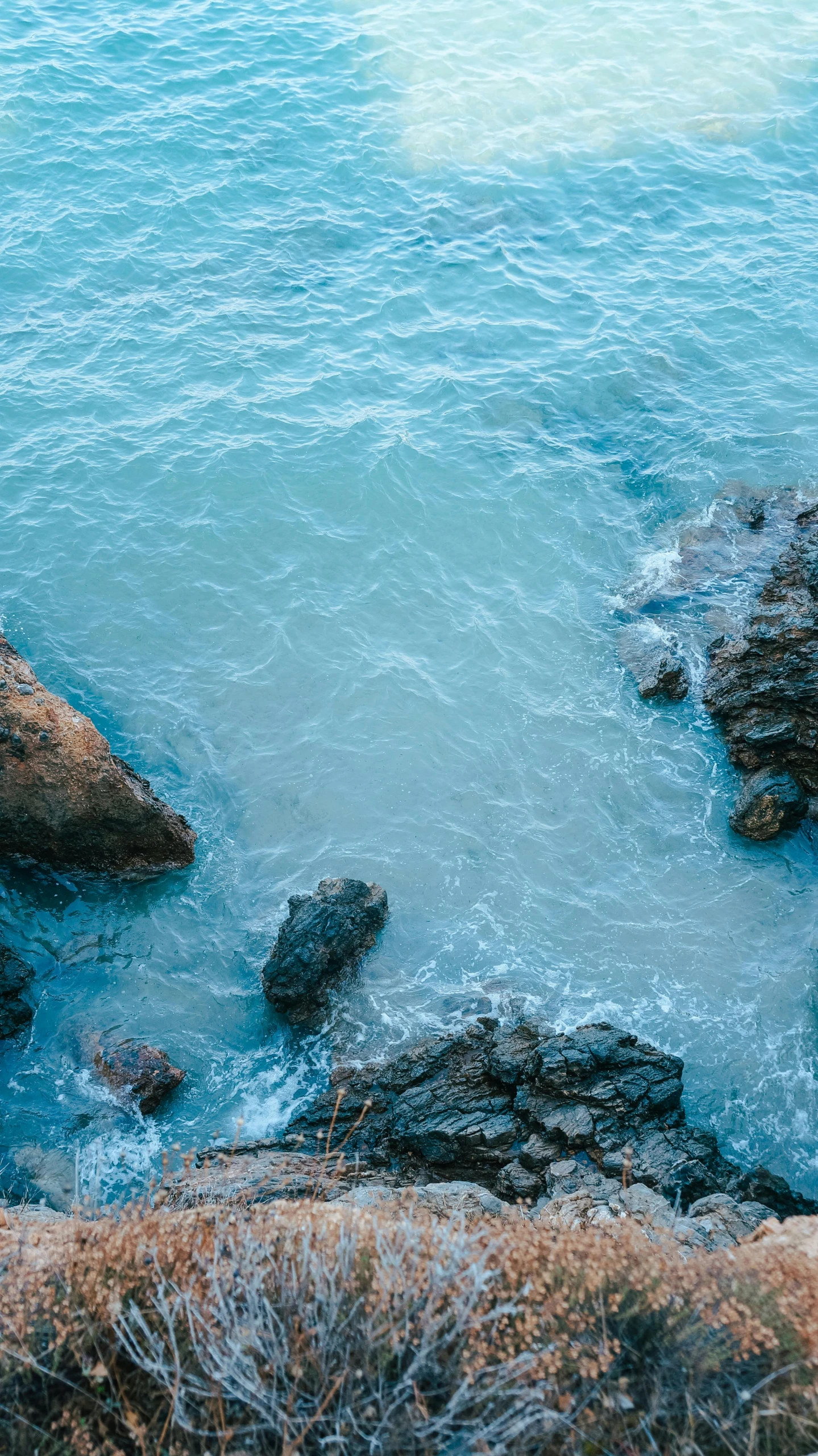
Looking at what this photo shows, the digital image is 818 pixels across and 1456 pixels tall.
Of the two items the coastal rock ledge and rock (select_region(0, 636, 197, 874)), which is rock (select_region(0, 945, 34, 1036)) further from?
the coastal rock ledge

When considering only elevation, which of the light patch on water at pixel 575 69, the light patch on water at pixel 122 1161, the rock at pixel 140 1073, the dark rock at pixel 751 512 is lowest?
the light patch on water at pixel 122 1161

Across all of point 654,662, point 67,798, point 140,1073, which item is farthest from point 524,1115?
point 654,662

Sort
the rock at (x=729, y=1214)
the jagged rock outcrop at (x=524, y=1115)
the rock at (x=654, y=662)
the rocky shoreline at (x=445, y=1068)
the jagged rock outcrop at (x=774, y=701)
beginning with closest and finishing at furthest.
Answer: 1. the rock at (x=729, y=1214)
2. the rocky shoreline at (x=445, y=1068)
3. the jagged rock outcrop at (x=524, y=1115)
4. the jagged rock outcrop at (x=774, y=701)
5. the rock at (x=654, y=662)

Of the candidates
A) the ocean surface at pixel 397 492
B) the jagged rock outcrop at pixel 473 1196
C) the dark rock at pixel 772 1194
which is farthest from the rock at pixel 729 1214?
the ocean surface at pixel 397 492

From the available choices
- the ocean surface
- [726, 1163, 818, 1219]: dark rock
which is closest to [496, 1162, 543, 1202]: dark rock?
[726, 1163, 818, 1219]: dark rock

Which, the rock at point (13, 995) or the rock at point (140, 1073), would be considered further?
the rock at point (13, 995)

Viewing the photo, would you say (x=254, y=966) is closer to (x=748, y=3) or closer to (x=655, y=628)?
A: (x=655, y=628)

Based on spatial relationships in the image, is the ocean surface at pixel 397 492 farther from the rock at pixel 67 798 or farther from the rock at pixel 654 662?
the rock at pixel 67 798
